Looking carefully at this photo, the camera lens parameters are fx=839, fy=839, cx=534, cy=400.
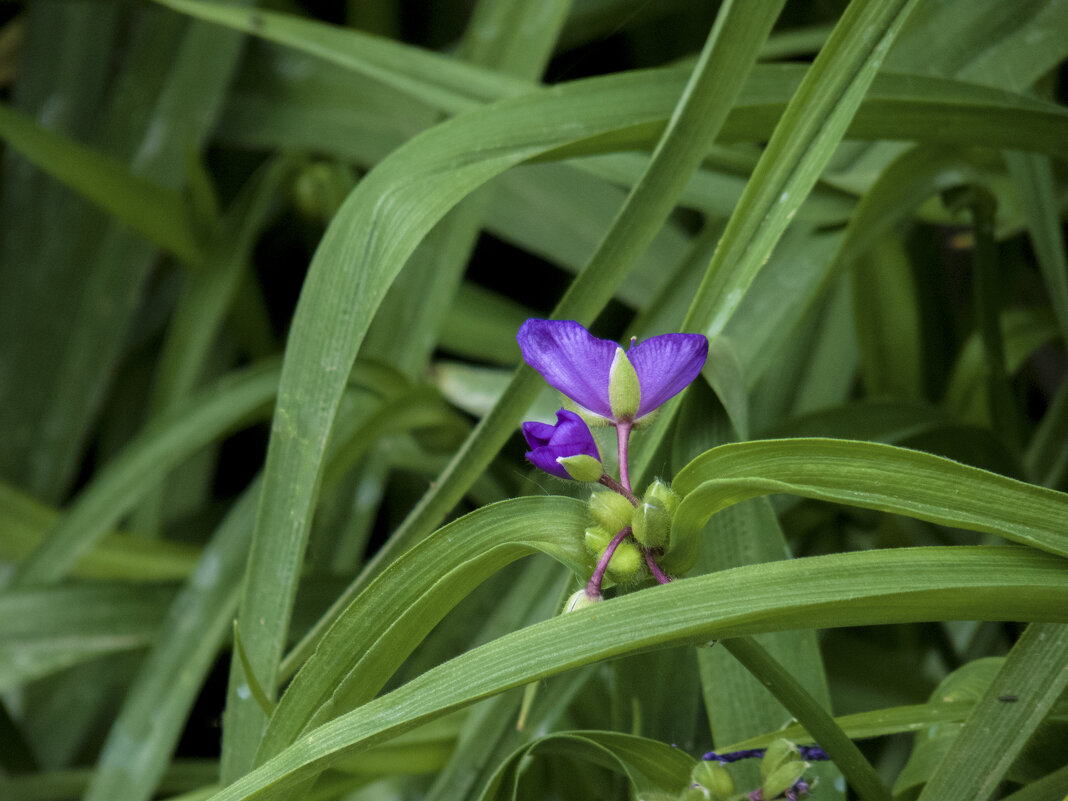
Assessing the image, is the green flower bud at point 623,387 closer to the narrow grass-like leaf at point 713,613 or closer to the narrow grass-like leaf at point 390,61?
the narrow grass-like leaf at point 713,613

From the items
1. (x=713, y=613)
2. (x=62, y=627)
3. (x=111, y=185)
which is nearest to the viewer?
(x=713, y=613)

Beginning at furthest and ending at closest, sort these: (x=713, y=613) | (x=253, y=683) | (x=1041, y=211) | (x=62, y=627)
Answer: (x=62, y=627), (x=1041, y=211), (x=253, y=683), (x=713, y=613)

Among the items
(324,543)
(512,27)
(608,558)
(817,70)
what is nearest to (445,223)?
(512,27)

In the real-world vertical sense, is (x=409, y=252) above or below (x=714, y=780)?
above

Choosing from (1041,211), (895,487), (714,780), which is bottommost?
(714,780)

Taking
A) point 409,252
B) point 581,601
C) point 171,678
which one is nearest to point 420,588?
point 581,601

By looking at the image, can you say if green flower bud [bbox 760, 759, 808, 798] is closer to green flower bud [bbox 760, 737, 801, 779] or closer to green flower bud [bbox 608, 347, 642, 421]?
green flower bud [bbox 760, 737, 801, 779]

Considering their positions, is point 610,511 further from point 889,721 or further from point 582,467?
point 889,721
